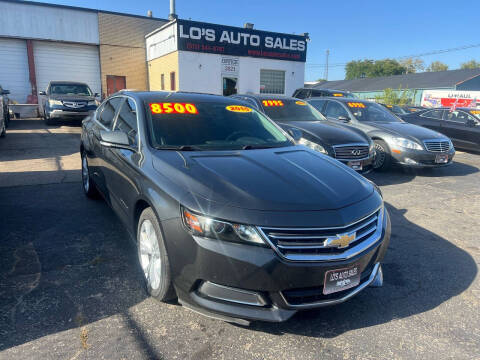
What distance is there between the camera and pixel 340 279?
220 centimetres

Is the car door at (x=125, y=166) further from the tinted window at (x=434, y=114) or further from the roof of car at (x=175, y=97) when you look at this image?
the tinted window at (x=434, y=114)

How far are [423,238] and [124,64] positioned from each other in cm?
2129

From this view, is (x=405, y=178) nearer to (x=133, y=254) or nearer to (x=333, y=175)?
(x=333, y=175)

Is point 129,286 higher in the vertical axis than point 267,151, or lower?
lower

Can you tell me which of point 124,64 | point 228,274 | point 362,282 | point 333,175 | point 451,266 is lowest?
point 451,266

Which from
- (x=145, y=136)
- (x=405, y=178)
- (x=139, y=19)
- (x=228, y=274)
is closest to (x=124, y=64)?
(x=139, y=19)

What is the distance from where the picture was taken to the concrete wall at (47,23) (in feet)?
60.7

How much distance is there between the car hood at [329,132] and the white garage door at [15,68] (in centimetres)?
1873

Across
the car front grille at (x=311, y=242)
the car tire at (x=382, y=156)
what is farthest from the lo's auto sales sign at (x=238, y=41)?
the car front grille at (x=311, y=242)

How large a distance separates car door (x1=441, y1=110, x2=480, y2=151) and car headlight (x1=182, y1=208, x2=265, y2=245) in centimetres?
1030

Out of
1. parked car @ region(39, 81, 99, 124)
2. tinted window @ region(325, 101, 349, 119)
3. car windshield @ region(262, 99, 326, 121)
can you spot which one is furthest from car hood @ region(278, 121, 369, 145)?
parked car @ region(39, 81, 99, 124)

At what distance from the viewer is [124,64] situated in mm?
21516

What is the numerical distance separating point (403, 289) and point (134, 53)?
2228 cm

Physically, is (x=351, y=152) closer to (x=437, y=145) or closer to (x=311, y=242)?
→ (x=437, y=145)
